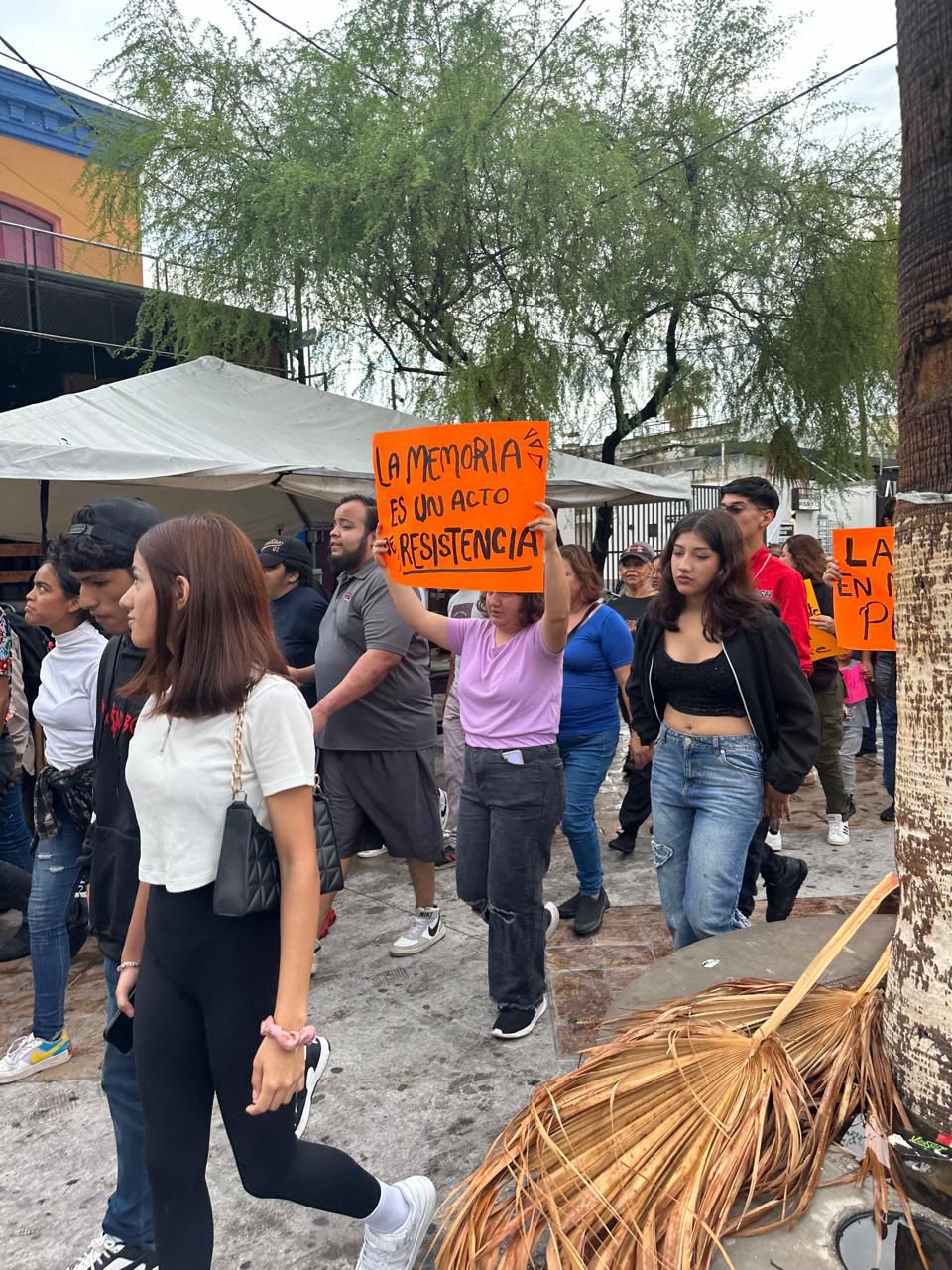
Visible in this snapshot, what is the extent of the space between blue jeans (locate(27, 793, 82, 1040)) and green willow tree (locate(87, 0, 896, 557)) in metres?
7.17

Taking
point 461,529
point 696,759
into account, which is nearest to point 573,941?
point 696,759

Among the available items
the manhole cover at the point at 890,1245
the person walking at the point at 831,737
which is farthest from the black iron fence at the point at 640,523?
the manhole cover at the point at 890,1245

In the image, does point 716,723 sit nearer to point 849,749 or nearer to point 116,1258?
point 116,1258

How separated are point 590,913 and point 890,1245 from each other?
302cm

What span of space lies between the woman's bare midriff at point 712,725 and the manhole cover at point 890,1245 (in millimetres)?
1731

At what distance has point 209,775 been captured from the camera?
196 centimetres

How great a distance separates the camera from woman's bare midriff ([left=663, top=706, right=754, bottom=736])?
324 cm

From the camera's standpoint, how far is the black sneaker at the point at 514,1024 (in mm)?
3580

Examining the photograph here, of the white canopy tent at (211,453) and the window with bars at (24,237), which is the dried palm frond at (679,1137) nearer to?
the white canopy tent at (211,453)

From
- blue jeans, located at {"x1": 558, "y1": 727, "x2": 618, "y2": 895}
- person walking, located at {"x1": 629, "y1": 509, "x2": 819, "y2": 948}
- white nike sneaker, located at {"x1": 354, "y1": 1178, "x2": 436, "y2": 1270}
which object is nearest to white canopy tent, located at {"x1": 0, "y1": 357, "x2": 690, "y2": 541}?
blue jeans, located at {"x1": 558, "y1": 727, "x2": 618, "y2": 895}

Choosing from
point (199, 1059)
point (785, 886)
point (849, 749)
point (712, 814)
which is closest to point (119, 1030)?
point (199, 1059)

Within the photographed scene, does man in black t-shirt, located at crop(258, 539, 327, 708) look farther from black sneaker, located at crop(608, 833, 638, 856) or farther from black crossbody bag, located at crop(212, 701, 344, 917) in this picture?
black crossbody bag, located at crop(212, 701, 344, 917)

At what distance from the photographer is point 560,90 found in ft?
33.5

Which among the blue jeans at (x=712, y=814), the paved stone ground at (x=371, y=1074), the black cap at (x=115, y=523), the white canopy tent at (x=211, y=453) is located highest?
the white canopy tent at (x=211, y=453)
